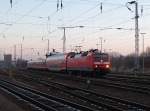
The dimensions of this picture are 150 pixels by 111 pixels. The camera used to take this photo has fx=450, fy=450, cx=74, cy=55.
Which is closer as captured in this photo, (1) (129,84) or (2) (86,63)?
(1) (129,84)

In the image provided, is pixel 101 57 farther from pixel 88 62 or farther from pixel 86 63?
pixel 86 63

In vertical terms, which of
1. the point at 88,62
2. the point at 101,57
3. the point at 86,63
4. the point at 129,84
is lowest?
the point at 129,84

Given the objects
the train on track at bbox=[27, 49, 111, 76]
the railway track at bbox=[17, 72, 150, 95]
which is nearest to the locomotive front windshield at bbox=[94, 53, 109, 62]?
the train on track at bbox=[27, 49, 111, 76]

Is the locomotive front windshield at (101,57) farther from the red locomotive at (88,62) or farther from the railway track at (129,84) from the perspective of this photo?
the railway track at (129,84)

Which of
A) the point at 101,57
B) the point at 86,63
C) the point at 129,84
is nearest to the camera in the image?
the point at 129,84

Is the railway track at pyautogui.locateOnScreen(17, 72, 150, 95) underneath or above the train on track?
underneath

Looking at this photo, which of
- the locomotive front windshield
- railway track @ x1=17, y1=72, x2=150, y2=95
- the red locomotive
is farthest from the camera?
the locomotive front windshield

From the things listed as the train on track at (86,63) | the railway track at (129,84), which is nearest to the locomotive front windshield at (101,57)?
the train on track at (86,63)

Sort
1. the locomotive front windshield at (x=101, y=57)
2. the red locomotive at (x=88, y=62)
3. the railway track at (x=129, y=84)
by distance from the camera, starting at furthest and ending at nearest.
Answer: the locomotive front windshield at (x=101, y=57)
the red locomotive at (x=88, y=62)
the railway track at (x=129, y=84)

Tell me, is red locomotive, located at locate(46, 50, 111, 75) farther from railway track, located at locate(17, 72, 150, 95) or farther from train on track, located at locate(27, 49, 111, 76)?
railway track, located at locate(17, 72, 150, 95)

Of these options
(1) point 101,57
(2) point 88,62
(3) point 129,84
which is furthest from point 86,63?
(3) point 129,84

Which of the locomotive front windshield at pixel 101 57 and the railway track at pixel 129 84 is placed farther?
the locomotive front windshield at pixel 101 57

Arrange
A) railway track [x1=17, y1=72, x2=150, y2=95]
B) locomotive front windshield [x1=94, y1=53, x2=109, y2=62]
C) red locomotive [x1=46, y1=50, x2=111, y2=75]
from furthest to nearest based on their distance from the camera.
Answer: locomotive front windshield [x1=94, y1=53, x2=109, y2=62], red locomotive [x1=46, y1=50, x2=111, y2=75], railway track [x1=17, y1=72, x2=150, y2=95]

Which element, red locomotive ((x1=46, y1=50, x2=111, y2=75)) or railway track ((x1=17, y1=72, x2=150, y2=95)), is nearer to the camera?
railway track ((x1=17, y1=72, x2=150, y2=95))
